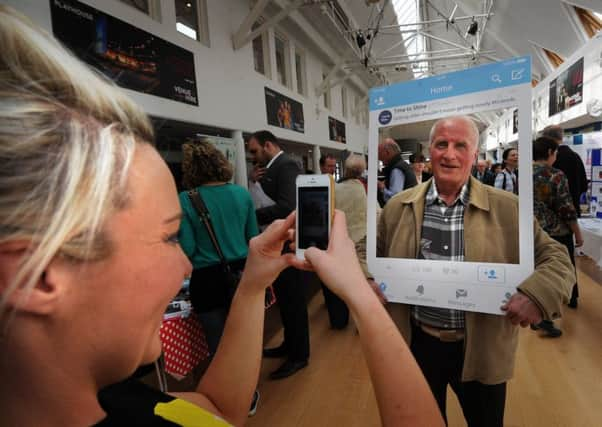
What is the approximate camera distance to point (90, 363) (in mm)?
386

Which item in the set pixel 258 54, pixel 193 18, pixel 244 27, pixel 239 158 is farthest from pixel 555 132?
pixel 258 54

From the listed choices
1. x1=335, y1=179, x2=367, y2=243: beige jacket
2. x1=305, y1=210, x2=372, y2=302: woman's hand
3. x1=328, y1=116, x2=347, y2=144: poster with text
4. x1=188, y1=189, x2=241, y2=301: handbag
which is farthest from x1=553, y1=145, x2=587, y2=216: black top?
x1=328, y1=116, x2=347, y2=144: poster with text

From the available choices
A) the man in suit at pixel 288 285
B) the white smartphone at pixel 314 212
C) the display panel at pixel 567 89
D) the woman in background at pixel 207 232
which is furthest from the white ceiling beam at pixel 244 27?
the display panel at pixel 567 89

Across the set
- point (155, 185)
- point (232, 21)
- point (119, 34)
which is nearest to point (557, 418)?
point (155, 185)

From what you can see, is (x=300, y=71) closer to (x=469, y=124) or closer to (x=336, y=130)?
(x=336, y=130)

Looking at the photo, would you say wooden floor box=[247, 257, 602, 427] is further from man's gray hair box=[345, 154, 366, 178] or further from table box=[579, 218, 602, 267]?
man's gray hair box=[345, 154, 366, 178]

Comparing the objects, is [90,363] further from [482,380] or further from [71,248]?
[482,380]

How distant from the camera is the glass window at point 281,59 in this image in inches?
284

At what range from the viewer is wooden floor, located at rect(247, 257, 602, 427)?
6.50 feet

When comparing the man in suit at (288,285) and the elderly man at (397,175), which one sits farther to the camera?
the man in suit at (288,285)

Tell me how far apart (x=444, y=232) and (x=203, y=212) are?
1.34 metres

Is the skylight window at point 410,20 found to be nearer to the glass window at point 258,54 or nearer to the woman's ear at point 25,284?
the glass window at point 258,54

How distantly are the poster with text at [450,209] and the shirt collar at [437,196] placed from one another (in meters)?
0.01

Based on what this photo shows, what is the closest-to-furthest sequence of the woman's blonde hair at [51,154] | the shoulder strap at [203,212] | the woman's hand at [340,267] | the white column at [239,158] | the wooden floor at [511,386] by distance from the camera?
the woman's blonde hair at [51,154]
the woman's hand at [340,267]
the shoulder strap at [203,212]
the wooden floor at [511,386]
the white column at [239,158]
